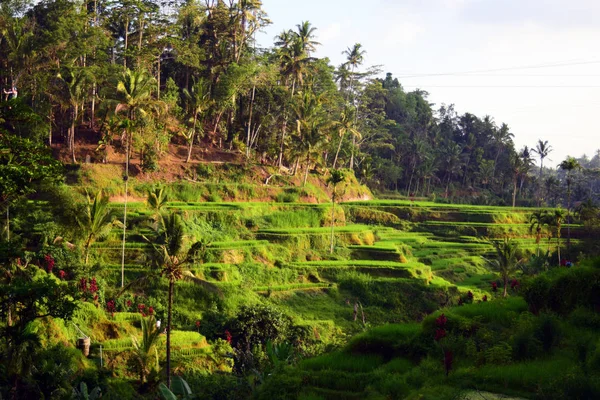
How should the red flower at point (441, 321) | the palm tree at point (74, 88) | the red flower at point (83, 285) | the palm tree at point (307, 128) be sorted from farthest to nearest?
the palm tree at point (307, 128) < the palm tree at point (74, 88) < the red flower at point (83, 285) < the red flower at point (441, 321)

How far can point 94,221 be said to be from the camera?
23.5 meters

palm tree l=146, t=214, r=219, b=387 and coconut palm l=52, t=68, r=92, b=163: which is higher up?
coconut palm l=52, t=68, r=92, b=163

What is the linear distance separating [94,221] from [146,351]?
7.59 metres

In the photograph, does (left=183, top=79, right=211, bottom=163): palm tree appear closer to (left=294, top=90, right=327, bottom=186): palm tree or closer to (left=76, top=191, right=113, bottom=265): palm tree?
(left=294, top=90, right=327, bottom=186): palm tree

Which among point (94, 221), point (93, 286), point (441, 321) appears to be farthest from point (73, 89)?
point (441, 321)

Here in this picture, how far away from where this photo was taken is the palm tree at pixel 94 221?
2345 centimetres

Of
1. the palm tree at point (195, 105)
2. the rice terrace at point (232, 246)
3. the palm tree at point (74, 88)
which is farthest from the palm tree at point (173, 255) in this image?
the palm tree at point (195, 105)

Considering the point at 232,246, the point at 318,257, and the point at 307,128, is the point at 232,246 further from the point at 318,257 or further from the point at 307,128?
the point at 307,128

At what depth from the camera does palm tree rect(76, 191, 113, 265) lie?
23453 mm

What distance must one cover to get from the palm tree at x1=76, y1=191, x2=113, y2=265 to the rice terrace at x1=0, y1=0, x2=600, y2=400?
8cm

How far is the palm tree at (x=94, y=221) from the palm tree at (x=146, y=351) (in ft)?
22.3

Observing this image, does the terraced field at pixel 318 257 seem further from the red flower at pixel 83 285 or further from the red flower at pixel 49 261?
the red flower at pixel 49 261

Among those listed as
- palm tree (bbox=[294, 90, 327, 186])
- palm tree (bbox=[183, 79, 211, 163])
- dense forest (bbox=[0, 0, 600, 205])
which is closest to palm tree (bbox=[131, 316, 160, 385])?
dense forest (bbox=[0, 0, 600, 205])

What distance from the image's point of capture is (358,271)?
103ft
